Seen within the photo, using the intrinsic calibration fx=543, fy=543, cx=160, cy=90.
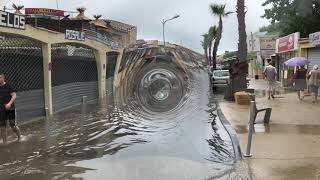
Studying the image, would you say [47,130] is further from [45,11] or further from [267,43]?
[267,43]

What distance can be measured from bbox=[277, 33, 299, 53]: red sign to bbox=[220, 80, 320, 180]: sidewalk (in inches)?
535

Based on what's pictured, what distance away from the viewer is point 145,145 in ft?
33.6

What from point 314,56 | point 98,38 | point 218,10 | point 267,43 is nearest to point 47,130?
point 98,38

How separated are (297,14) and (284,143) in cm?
2634

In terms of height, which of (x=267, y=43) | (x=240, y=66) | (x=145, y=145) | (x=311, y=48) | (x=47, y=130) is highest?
(x=267, y=43)

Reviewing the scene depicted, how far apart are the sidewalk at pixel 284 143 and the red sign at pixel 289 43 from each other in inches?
535

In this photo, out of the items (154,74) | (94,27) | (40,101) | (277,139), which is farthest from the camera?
(94,27)

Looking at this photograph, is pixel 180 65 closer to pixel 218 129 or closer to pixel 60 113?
pixel 218 129

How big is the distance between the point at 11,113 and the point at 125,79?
401 cm

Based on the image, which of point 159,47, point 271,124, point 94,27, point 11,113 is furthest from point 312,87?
point 94,27

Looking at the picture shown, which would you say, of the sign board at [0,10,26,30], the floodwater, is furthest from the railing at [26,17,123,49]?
the floodwater

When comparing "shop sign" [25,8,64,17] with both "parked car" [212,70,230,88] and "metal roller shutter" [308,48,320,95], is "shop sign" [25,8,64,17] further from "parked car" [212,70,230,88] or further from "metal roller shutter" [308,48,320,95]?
"metal roller shutter" [308,48,320,95]

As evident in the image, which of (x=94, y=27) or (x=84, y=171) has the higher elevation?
(x=94, y=27)

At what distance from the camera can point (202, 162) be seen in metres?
8.78
